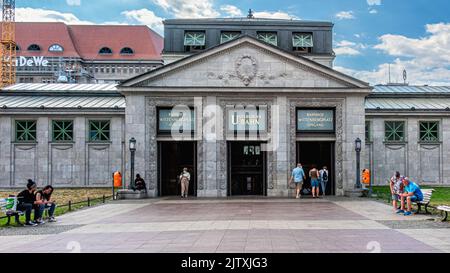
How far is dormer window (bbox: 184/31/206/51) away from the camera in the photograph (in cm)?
4006

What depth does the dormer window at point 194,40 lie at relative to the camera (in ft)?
131

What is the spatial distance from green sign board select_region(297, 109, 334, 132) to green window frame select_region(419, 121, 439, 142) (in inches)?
457

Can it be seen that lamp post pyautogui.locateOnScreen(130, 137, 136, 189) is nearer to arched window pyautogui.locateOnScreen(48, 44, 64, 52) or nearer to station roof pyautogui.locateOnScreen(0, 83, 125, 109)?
station roof pyautogui.locateOnScreen(0, 83, 125, 109)

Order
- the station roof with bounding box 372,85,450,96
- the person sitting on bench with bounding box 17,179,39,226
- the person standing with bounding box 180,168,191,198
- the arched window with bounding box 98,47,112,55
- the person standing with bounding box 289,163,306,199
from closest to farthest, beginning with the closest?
the person sitting on bench with bounding box 17,179,39,226
the person standing with bounding box 289,163,306,199
the person standing with bounding box 180,168,191,198
the station roof with bounding box 372,85,450,96
the arched window with bounding box 98,47,112,55

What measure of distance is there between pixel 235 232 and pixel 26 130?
29.2 meters

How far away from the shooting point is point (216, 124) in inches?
1217

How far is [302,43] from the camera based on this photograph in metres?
41.0

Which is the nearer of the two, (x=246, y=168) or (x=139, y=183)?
(x=139, y=183)

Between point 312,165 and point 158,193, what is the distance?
10123mm

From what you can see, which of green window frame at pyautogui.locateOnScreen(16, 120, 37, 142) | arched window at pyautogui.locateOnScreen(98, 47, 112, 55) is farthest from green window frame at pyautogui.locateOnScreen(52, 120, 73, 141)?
arched window at pyautogui.locateOnScreen(98, 47, 112, 55)

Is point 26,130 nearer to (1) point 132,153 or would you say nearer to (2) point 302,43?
(1) point 132,153

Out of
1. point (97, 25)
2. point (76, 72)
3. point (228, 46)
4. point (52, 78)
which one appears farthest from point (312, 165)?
Answer: point (97, 25)

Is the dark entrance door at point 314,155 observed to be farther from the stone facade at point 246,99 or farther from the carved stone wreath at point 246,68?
the carved stone wreath at point 246,68

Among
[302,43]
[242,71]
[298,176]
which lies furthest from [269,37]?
[298,176]
